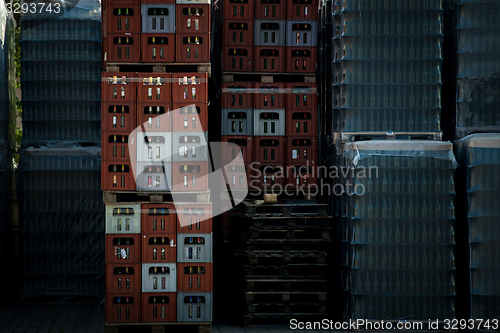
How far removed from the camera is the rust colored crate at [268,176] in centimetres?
1053

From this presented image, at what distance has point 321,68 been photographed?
11.8 meters

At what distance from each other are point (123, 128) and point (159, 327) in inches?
114

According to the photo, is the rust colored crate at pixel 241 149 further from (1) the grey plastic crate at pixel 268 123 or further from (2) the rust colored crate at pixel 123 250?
(2) the rust colored crate at pixel 123 250

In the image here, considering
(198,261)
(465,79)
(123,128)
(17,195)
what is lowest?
(198,261)

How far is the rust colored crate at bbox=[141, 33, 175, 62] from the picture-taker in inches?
365

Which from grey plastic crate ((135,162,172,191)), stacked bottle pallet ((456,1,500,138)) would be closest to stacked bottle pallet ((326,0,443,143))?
stacked bottle pallet ((456,1,500,138))

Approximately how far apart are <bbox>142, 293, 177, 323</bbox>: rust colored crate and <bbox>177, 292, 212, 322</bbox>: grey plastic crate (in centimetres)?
7

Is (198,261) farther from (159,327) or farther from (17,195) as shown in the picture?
(17,195)

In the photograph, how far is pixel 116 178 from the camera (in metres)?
9.12

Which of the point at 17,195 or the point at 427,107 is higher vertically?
the point at 427,107

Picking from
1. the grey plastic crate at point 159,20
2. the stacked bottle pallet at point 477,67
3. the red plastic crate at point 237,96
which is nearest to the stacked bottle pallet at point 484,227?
the stacked bottle pallet at point 477,67

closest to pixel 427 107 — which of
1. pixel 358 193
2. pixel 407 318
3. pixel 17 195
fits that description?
pixel 358 193

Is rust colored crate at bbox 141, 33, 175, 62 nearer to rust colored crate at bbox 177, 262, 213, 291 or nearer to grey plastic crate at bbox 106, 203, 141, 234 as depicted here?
Answer: grey plastic crate at bbox 106, 203, 141, 234

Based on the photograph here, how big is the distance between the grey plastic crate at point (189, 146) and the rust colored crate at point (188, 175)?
7cm
